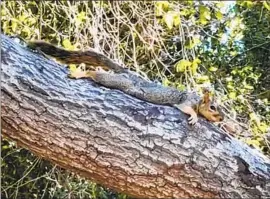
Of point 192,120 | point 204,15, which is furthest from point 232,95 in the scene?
point 192,120

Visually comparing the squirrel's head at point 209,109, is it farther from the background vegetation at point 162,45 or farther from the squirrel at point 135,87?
the background vegetation at point 162,45

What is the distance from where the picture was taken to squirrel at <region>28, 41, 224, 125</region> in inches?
46.0

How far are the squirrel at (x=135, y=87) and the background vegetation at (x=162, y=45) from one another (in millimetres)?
780

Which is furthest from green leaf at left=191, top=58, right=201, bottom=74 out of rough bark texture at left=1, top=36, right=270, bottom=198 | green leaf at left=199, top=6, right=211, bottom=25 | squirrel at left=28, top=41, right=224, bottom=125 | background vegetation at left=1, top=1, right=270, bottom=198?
rough bark texture at left=1, top=36, right=270, bottom=198

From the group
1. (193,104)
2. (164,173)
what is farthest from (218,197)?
(193,104)

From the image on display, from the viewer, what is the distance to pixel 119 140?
1.03 metres

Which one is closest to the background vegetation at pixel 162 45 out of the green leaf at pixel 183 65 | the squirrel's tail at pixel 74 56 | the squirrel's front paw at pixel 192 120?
the green leaf at pixel 183 65

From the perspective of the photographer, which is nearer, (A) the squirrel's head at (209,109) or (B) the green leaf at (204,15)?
(A) the squirrel's head at (209,109)

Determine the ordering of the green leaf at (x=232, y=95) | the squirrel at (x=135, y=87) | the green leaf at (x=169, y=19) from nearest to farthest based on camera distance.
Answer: the squirrel at (x=135, y=87)
the green leaf at (x=169, y=19)
the green leaf at (x=232, y=95)

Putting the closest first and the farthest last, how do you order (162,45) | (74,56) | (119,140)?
(119,140)
(74,56)
(162,45)

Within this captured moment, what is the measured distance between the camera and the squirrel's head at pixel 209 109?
1.19 metres

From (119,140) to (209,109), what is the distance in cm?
28

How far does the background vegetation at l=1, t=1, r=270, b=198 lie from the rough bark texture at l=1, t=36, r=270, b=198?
980 mm

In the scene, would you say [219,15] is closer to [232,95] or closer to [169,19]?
[169,19]
